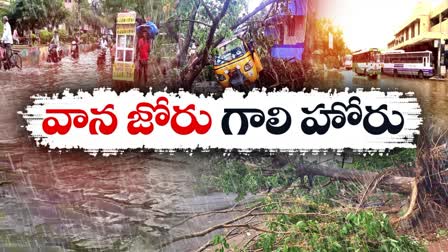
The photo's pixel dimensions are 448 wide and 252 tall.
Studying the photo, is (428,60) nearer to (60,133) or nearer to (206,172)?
(206,172)

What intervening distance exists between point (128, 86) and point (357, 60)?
1.45 meters

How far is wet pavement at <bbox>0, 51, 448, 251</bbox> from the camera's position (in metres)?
3.55

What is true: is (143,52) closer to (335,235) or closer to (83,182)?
(83,182)

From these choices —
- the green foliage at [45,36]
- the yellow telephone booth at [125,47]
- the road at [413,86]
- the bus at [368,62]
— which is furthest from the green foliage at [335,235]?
the green foliage at [45,36]

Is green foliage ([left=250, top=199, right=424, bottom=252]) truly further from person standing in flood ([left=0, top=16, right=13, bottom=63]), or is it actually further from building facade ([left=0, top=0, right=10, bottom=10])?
building facade ([left=0, top=0, right=10, bottom=10])

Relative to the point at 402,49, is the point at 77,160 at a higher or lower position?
lower

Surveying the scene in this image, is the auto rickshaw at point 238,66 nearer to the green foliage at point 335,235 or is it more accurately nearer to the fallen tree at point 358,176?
the fallen tree at point 358,176

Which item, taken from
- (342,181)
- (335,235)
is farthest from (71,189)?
(342,181)

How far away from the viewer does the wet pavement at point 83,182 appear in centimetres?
355

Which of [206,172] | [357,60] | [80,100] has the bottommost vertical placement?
[206,172]

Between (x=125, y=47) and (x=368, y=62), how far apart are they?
153 centimetres

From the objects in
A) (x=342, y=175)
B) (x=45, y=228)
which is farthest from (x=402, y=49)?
(x=45, y=228)

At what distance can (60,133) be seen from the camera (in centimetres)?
361

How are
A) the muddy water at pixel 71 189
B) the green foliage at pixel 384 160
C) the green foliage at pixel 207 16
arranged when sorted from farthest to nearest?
the green foliage at pixel 384 160
the green foliage at pixel 207 16
the muddy water at pixel 71 189
